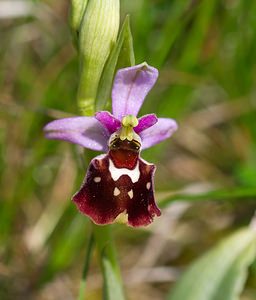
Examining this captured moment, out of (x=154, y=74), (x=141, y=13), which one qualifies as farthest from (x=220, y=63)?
(x=154, y=74)

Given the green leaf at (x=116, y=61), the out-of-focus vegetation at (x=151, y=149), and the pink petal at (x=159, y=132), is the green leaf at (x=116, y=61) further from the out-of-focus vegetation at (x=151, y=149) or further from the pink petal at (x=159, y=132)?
the out-of-focus vegetation at (x=151, y=149)

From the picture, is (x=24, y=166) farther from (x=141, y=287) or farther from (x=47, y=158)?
(x=141, y=287)

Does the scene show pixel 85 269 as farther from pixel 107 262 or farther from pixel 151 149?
pixel 151 149

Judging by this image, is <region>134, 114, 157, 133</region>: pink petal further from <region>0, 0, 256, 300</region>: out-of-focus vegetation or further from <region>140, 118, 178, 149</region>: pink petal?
<region>0, 0, 256, 300</region>: out-of-focus vegetation

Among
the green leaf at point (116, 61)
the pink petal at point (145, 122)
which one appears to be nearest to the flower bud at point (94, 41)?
the green leaf at point (116, 61)

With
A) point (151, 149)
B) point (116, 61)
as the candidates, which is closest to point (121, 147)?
point (116, 61)

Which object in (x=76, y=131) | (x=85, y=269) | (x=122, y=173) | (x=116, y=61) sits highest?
(x=116, y=61)

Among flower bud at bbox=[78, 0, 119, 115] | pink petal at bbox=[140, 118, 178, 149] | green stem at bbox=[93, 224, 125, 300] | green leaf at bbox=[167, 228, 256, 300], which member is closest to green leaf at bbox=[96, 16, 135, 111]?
flower bud at bbox=[78, 0, 119, 115]

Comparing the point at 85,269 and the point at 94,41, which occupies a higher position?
the point at 94,41
